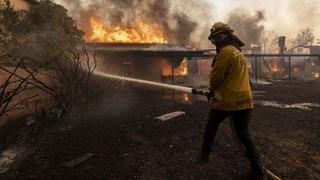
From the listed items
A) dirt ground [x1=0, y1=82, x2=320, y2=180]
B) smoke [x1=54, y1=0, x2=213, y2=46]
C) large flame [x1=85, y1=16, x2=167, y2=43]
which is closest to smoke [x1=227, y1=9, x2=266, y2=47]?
smoke [x1=54, y1=0, x2=213, y2=46]

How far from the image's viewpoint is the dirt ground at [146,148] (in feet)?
17.0

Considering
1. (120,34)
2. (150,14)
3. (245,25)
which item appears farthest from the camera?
(245,25)

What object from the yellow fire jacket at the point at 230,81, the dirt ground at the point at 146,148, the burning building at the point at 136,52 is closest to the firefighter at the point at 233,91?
the yellow fire jacket at the point at 230,81

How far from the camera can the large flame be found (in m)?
31.6

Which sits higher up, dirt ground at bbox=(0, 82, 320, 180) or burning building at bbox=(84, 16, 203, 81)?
burning building at bbox=(84, 16, 203, 81)

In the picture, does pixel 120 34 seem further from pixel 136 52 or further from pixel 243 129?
pixel 243 129

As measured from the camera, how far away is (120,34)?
31484 millimetres

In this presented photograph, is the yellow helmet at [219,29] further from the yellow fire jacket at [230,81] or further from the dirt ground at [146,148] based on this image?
the dirt ground at [146,148]

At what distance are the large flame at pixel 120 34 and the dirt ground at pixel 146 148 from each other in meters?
22.5

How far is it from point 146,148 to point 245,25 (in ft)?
236

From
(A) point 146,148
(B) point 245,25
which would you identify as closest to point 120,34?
(A) point 146,148

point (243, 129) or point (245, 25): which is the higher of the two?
point (245, 25)

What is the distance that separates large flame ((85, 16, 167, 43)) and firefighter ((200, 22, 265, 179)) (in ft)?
84.8

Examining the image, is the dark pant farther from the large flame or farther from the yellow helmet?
the large flame
